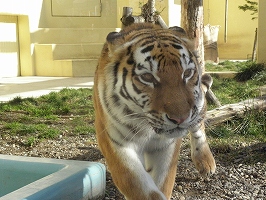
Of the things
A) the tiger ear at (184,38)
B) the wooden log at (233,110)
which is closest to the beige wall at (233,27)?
the wooden log at (233,110)

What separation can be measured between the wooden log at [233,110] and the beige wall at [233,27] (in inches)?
418

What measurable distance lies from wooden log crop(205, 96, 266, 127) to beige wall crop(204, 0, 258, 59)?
10611 mm

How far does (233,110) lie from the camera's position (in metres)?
4.70

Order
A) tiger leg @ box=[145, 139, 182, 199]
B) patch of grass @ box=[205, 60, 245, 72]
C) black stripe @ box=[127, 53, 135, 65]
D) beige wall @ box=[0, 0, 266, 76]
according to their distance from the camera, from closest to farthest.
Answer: black stripe @ box=[127, 53, 135, 65]
tiger leg @ box=[145, 139, 182, 199]
beige wall @ box=[0, 0, 266, 76]
patch of grass @ box=[205, 60, 245, 72]

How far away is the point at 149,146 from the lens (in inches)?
96.7

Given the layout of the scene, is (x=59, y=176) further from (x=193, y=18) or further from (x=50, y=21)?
(x=50, y=21)

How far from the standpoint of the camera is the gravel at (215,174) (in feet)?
10.5

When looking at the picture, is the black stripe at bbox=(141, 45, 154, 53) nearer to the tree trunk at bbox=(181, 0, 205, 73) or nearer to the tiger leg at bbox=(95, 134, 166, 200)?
the tiger leg at bbox=(95, 134, 166, 200)

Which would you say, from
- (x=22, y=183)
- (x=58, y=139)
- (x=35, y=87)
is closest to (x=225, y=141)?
(x=58, y=139)

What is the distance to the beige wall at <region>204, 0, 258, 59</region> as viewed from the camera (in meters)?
15.4

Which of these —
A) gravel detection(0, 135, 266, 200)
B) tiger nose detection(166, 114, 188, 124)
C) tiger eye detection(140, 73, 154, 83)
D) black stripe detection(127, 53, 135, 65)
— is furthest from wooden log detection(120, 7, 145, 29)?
tiger nose detection(166, 114, 188, 124)

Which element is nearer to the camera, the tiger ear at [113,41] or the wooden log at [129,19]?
the tiger ear at [113,41]

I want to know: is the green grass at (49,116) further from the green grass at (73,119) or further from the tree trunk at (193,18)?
the tree trunk at (193,18)

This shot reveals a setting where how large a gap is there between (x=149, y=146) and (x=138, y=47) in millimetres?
557
